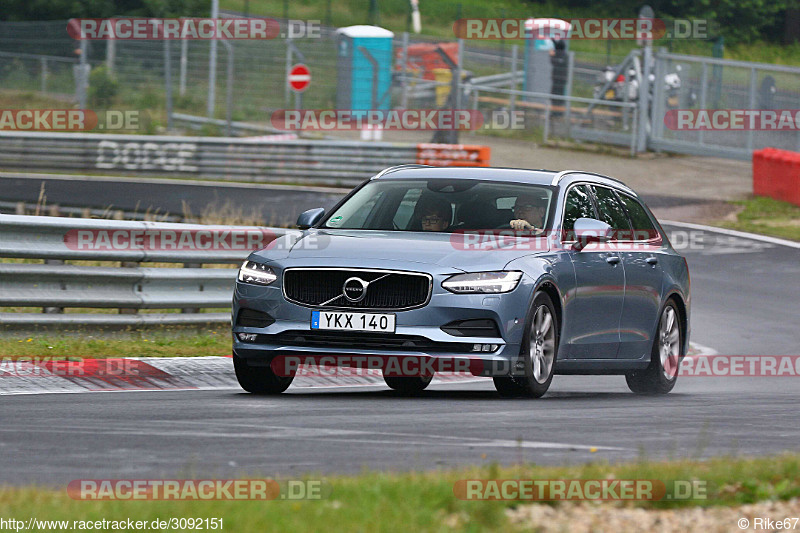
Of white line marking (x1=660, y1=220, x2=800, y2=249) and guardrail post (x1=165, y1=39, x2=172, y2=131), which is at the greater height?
guardrail post (x1=165, y1=39, x2=172, y2=131)

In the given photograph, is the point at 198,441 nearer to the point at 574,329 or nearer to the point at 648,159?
the point at 574,329

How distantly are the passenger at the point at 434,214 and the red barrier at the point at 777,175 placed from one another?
1746cm

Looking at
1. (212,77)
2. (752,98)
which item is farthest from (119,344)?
(212,77)

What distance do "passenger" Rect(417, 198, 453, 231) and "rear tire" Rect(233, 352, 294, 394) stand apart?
1.44 m

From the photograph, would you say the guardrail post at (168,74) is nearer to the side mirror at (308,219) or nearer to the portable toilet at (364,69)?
the portable toilet at (364,69)

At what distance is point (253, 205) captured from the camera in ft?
82.3

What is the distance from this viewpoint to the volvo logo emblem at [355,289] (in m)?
9.13

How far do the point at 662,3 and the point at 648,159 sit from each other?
3641cm

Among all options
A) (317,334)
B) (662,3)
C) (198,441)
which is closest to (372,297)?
(317,334)

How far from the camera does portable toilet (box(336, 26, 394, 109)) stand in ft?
112

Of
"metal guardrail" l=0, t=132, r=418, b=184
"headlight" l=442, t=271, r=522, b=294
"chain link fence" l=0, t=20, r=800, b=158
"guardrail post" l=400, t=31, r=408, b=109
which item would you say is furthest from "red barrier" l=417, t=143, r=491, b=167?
"headlight" l=442, t=271, r=522, b=294

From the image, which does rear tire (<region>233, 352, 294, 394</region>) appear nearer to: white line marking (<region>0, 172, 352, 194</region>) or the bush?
white line marking (<region>0, 172, 352, 194</region>)

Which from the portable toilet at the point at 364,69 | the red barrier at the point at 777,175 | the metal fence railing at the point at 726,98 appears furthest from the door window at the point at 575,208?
the portable toilet at the point at 364,69

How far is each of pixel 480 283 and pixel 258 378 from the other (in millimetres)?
1730
